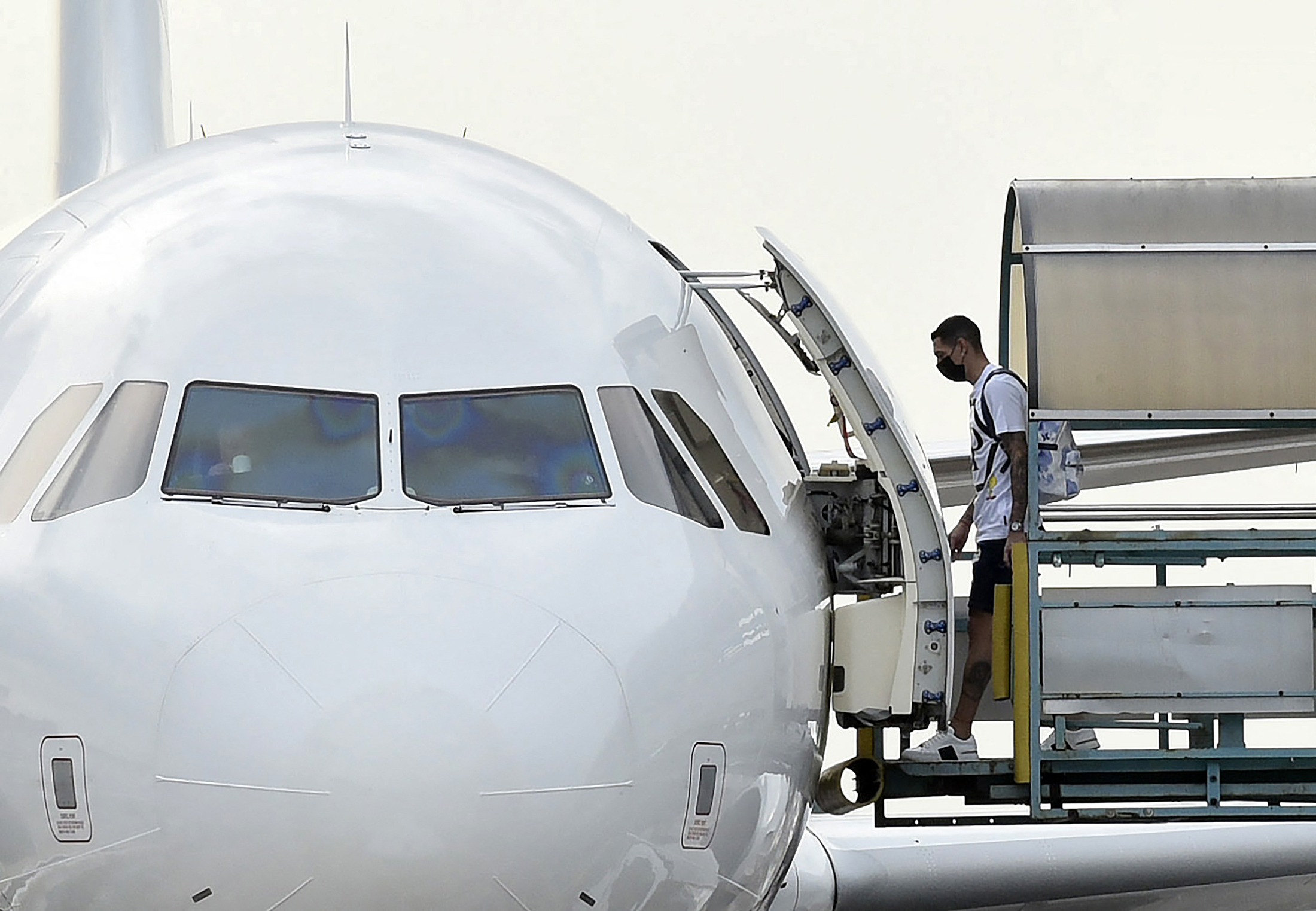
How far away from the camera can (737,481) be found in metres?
7.86

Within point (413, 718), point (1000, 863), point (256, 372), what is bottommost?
point (1000, 863)

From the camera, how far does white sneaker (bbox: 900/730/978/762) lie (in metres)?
8.93

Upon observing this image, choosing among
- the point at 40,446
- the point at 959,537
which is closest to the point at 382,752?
the point at 40,446

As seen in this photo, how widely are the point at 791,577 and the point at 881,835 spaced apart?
16.2ft

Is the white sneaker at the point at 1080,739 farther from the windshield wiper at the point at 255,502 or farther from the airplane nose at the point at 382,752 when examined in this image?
the windshield wiper at the point at 255,502

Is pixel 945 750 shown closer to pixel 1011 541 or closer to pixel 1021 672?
pixel 1021 672

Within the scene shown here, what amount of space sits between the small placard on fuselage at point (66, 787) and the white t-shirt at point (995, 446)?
4.37m

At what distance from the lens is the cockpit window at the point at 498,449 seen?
698 centimetres

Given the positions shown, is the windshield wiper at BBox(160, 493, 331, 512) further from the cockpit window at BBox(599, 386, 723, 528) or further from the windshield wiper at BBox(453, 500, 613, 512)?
the cockpit window at BBox(599, 386, 723, 528)

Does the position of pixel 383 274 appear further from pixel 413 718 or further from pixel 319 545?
pixel 413 718

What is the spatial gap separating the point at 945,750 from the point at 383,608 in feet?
11.3

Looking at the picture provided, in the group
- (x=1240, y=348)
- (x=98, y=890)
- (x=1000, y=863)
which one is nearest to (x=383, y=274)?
(x=98, y=890)

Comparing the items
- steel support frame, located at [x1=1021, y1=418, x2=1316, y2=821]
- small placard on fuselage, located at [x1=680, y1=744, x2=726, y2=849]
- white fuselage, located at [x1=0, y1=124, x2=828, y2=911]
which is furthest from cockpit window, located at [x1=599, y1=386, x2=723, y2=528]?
steel support frame, located at [x1=1021, y1=418, x2=1316, y2=821]

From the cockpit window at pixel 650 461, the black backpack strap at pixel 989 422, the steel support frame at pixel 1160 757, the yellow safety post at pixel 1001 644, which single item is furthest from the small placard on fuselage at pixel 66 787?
the black backpack strap at pixel 989 422
